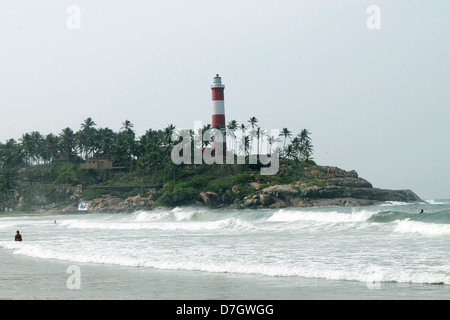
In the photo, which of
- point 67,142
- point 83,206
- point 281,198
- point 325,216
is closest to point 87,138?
point 67,142

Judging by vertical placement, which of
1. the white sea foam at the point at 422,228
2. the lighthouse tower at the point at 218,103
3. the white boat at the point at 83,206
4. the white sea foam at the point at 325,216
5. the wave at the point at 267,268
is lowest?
the white boat at the point at 83,206

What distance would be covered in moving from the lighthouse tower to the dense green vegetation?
9633mm

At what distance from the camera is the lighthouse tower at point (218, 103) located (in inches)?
3233

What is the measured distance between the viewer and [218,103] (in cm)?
8306

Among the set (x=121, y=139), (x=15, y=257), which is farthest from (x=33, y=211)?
(x=15, y=257)

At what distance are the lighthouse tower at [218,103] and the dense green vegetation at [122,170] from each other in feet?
31.6

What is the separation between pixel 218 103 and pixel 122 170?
2745 cm

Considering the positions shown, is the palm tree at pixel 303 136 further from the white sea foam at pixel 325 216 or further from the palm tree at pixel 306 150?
the white sea foam at pixel 325 216

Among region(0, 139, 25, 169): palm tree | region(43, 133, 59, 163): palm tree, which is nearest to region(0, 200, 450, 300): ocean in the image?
region(43, 133, 59, 163): palm tree

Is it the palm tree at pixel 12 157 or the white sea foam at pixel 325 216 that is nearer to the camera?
the white sea foam at pixel 325 216

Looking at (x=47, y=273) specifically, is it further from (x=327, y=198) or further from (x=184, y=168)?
(x=184, y=168)

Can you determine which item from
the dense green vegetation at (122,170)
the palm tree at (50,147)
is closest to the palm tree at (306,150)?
the dense green vegetation at (122,170)
